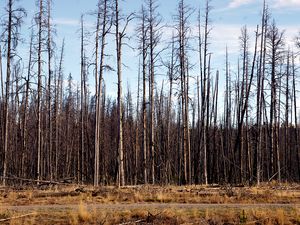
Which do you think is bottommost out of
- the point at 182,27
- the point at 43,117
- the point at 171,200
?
the point at 171,200

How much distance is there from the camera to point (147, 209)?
503 inches

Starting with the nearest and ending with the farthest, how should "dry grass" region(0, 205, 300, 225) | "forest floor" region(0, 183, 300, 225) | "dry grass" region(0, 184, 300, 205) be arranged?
"dry grass" region(0, 205, 300, 225)
"forest floor" region(0, 183, 300, 225)
"dry grass" region(0, 184, 300, 205)

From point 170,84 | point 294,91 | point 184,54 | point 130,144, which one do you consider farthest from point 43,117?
point 294,91

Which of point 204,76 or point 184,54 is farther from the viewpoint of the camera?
point 204,76

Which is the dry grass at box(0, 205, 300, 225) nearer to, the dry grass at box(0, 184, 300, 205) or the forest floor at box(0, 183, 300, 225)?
the forest floor at box(0, 183, 300, 225)

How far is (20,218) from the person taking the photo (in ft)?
36.2

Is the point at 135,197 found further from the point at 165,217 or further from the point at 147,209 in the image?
the point at 165,217

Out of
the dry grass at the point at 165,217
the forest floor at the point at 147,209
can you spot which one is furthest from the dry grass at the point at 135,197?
the dry grass at the point at 165,217

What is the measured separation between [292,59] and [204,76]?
13.4 m

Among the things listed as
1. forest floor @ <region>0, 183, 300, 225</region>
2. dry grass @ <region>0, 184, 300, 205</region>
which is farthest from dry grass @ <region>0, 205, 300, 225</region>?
dry grass @ <region>0, 184, 300, 205</region>

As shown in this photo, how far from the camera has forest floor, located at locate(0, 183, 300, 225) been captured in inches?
436

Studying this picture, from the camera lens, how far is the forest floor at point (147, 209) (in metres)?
11.1

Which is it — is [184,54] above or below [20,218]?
above

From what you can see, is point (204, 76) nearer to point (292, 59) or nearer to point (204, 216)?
point (292, 59)
